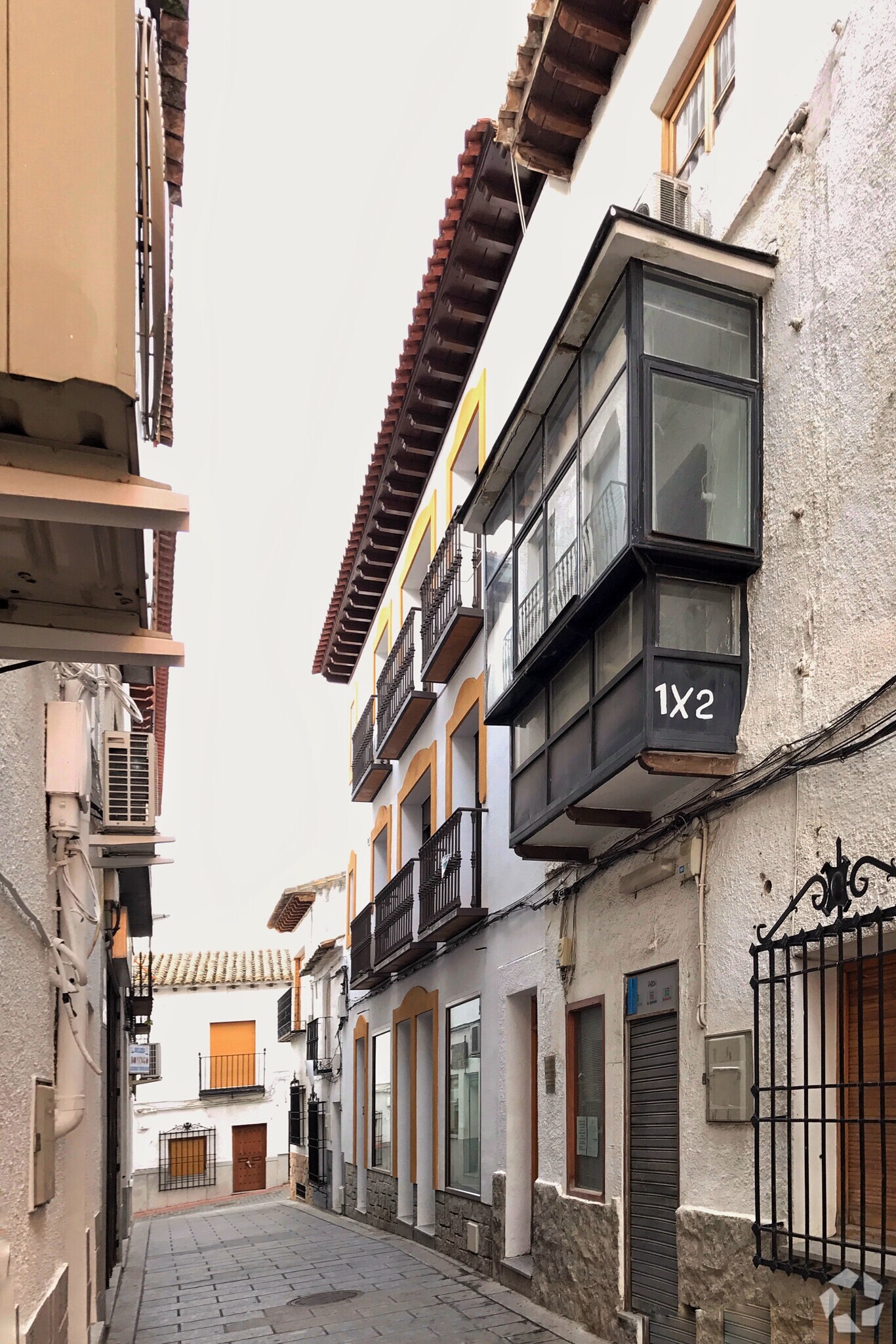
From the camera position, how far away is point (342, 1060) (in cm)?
2166

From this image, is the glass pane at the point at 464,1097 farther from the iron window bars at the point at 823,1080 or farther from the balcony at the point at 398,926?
the iron window bars at the point at 823,1080

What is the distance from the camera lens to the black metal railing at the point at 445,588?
41.9 feet

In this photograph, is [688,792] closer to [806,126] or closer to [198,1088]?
[806,126]

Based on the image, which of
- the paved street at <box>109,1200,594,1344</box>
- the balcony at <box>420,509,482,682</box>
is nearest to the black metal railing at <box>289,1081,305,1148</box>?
the paved street at <box>109,1200,594,1344</box>

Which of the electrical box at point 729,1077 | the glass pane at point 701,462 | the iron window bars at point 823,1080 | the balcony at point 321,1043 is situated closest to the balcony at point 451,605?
the glass pane at point 701,462

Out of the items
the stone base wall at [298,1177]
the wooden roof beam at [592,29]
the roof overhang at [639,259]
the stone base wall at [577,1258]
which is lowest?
the stone base wall at [298,1177]

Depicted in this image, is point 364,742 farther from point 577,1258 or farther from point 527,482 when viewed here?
point 577,1258

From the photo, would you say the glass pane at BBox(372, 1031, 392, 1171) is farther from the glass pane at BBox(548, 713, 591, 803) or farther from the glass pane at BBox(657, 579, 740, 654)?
the glass pane at BBox(657, 579, 740, 654)

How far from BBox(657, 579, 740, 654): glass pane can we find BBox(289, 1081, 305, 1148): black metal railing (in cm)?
2316

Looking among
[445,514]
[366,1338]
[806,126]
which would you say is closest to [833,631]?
[806,126]

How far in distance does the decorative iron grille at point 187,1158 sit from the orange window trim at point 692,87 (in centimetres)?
2893

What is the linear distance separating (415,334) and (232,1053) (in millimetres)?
24683

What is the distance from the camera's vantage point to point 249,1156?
105ft

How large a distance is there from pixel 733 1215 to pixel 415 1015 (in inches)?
365
